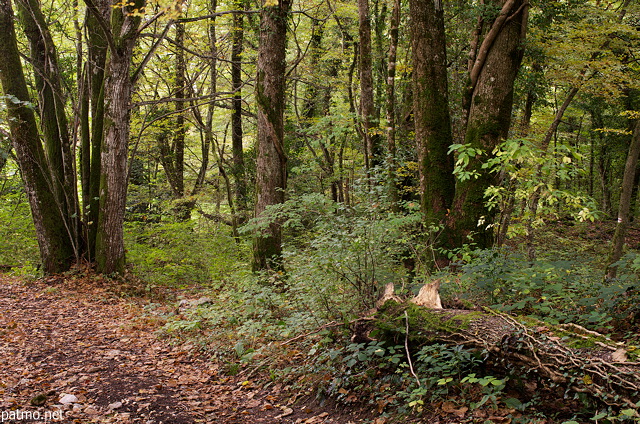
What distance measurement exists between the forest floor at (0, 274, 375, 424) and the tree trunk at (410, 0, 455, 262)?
13.8 feet

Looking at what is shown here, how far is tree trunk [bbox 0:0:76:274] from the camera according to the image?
348 inches

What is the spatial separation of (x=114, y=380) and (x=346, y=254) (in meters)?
3.01

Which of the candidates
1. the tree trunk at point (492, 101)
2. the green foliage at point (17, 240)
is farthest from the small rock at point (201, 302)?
the green foliage at point (17, 240)

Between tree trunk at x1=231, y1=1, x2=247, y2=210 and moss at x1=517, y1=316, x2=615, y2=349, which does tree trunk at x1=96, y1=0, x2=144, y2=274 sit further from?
moss at x1=517, y1=316, x2=615, y2=349

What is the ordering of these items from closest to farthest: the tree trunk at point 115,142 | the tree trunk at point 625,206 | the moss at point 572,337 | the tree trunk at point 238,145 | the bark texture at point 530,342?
the bark texture at point 530,342 < the moss at point 572,337 < the tree trunk at point 115,142 < the tree trunk at point 625,206 < the tree trunk at point 238,145

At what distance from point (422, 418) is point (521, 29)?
640cm

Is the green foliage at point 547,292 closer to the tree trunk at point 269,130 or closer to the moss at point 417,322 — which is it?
the moss at point 417,322

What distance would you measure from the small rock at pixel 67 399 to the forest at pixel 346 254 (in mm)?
23

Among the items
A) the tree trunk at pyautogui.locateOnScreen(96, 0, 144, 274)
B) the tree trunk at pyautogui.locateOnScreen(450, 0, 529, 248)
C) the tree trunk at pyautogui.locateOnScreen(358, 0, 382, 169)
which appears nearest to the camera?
the tree trunk at pyautogui.locateOnScreen(450, 0, 529, 248)

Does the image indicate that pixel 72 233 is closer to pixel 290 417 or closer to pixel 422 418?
pixel 290 417

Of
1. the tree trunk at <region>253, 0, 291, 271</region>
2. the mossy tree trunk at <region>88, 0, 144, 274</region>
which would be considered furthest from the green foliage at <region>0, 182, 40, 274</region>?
the tree trunk at <region>253, 0, 291, 271</region>

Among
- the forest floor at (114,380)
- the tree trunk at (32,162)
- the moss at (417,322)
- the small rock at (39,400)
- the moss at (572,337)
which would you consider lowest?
the forest floor at (114,380)

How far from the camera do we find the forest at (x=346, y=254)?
3.37 metres

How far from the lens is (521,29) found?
6801 millimetres
